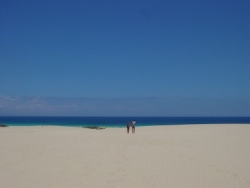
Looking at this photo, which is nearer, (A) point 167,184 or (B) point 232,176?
(A) point 167,184

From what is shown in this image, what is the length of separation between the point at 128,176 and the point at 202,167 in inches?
148

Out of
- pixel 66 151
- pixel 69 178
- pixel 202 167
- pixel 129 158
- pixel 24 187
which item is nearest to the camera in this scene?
pixel 24 187

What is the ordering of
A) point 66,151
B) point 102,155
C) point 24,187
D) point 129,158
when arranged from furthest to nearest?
point 66,151
point 102,155
point 129,158
point 24,187

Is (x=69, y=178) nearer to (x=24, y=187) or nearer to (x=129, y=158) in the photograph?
(x=24, y=187)

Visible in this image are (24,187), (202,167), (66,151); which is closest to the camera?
(24,187)

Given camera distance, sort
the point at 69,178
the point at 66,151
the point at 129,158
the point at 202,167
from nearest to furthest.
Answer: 1. the point at 69,178
2. the point at 202,167
3. the point at 129,158
4. the point at 66,151

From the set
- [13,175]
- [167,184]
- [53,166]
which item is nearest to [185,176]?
[167,184]

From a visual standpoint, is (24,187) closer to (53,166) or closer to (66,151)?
(53,166)

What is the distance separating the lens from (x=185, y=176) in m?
11.6

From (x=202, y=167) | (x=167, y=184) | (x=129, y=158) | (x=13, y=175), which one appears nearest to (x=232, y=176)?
(x=202, y=167)

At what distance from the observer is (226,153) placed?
17.3 metres

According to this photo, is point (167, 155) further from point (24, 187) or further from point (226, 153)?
point (24, 187)

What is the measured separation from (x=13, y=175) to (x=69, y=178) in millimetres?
2420

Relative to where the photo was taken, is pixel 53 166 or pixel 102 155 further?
pixel 102 155
